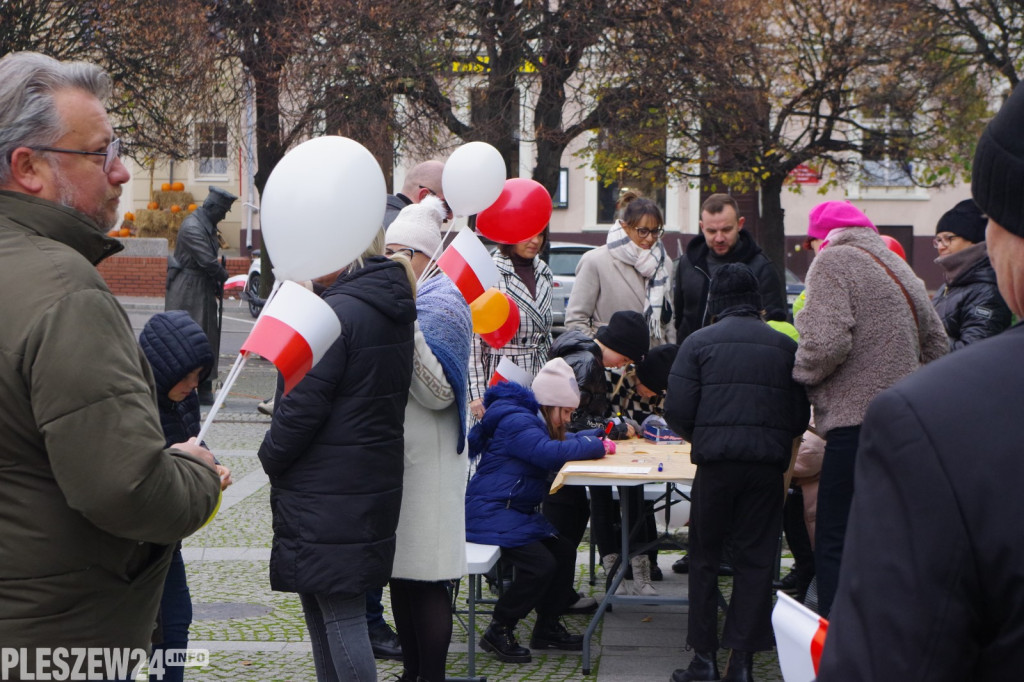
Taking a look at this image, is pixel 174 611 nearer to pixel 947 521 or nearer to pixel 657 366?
pixel 657 366

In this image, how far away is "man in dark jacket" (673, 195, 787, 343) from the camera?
677 cm

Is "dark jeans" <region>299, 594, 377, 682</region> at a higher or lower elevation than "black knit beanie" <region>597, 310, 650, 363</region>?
lower

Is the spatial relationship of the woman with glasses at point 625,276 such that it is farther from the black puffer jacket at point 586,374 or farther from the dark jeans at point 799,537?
the dark jeans at point 799,537

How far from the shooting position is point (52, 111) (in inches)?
90.2

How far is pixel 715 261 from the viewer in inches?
274

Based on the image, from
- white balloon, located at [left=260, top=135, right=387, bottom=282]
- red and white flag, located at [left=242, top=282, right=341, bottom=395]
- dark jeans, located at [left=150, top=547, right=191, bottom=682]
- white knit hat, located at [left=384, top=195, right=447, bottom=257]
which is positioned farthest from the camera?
white knit hat, located at [left=384, top=195, right=447, bottom=257]

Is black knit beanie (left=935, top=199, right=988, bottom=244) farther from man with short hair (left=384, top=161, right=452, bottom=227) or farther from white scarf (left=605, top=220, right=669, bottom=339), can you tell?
man with short hair (left=384, top=161, right=452, bottom=227)

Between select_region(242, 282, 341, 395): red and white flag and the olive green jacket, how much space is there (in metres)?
0.89

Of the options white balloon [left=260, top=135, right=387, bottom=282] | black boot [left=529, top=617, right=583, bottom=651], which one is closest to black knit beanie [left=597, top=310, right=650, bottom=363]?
black boot [left=529, top=617, right=583, bottom=651]

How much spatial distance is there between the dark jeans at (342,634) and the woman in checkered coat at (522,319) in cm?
260

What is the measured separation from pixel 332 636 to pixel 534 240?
3327 mm

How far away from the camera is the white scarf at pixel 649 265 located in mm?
7238

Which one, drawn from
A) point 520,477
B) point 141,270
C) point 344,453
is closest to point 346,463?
point 344,453

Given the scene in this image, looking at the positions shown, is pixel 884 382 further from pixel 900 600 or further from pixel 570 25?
pixel 570 25
